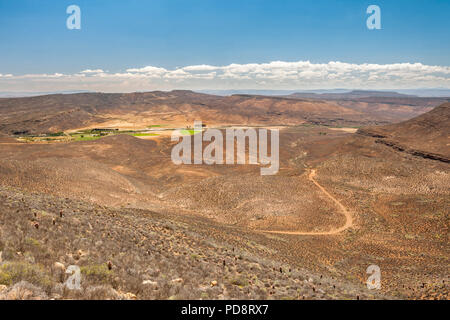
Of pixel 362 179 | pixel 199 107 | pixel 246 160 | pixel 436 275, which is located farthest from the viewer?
pixel 199 107

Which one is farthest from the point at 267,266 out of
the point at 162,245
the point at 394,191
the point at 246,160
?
the point at 246,160

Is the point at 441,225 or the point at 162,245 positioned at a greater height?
the point at 162,245

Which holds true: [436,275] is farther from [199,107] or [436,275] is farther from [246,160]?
[199,107]

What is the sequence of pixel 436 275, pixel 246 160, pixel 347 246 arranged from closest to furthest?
pixel 436 275 < pixel 347 246 < pixel 246 160
